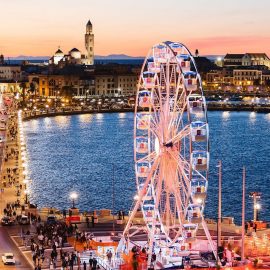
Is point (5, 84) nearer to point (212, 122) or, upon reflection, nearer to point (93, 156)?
point (212, 122)

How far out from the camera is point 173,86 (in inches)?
1058

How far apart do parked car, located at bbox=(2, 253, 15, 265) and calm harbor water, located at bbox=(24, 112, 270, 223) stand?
56.7ft

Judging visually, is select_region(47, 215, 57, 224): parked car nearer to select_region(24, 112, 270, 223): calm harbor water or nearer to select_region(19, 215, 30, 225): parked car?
select_region(19, 215, 30, 225): parked car

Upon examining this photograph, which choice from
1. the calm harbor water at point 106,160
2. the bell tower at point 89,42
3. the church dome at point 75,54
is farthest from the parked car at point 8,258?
the bell tower at point 89,42

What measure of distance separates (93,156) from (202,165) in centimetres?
4420

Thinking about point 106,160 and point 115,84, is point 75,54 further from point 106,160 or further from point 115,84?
point 106,160

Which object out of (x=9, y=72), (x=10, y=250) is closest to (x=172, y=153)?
(x=10, y=250)

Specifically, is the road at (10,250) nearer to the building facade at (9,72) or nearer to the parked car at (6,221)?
the parked car at (6,221)

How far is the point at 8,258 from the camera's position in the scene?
24.0 meters

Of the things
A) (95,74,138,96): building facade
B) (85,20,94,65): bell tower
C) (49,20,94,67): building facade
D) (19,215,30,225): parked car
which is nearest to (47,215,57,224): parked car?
(19,215,30,225): parked car

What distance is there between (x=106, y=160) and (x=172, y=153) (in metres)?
40.1

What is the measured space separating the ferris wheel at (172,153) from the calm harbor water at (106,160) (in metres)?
14.3

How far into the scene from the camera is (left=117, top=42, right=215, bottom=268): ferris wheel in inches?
920

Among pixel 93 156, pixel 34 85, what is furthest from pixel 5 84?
pixel 93 156
